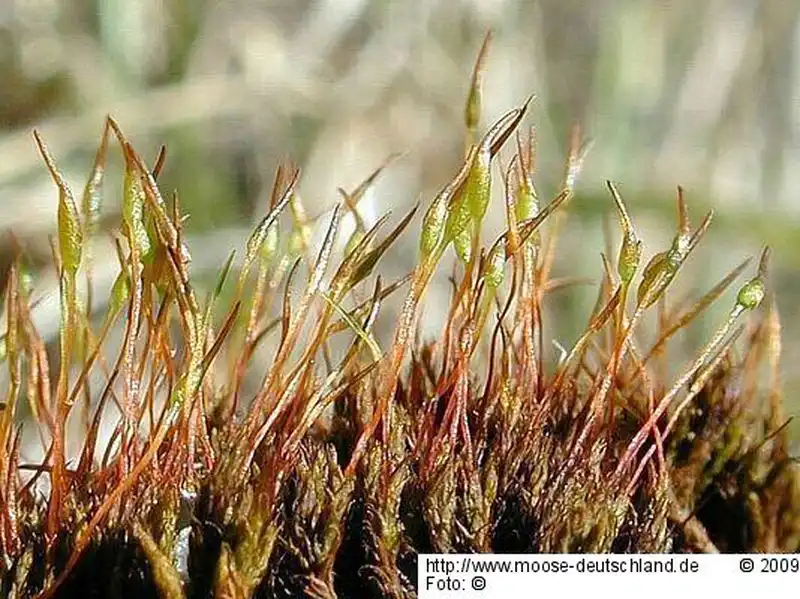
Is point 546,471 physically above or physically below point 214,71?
below

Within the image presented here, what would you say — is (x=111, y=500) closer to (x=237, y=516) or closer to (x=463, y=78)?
(x=237, y=516)

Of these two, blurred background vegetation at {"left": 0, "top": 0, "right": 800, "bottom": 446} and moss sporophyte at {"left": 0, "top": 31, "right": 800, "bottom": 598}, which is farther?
blurred background vegetation at {"left": 0, "top": 0, "right": 800, "bottom": 446}

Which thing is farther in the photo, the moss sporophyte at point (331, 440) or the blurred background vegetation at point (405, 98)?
the blurred background vegetation at point (405, 98)

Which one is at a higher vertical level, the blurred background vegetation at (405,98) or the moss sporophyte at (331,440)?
the blurred background vegetation at (405,98)

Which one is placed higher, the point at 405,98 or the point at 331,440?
the point at 405,98

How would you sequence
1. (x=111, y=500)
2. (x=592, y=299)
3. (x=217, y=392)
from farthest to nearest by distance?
1. (x=592, y=299)
2. (x=217, y=392)
3. (x=111, y=500)

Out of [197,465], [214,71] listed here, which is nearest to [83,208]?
[197,465]

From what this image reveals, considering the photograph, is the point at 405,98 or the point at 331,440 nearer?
the point at 331,440

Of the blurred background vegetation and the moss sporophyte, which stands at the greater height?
the blurred background vegetation
